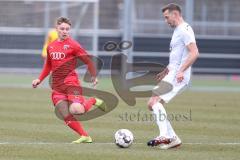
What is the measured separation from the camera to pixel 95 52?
96.2 feet

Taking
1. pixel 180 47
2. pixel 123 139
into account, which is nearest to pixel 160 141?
pixel 123 139

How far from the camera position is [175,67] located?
11.6 m

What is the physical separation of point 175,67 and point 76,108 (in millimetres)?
1660

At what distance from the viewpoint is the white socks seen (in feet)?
37.4

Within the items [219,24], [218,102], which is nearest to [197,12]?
[219,24]

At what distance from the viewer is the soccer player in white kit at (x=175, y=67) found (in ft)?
37.4

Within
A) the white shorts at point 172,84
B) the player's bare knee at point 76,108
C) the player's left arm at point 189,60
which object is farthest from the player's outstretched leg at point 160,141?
the player's bare knee at point 76,108

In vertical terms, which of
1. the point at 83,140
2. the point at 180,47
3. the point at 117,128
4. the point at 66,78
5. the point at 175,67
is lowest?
the point at 117,128

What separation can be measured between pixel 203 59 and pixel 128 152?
21.5 metres

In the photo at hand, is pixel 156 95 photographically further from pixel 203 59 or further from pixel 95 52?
pixel 203 59

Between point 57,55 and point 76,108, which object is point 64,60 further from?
point 76,108

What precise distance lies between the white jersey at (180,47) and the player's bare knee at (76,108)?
1536 mm

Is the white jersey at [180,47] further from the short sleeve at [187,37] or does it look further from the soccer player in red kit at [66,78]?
the soccer player in red kit at [66,78]

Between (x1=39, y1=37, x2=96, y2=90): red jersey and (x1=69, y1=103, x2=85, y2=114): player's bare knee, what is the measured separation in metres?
0.38
